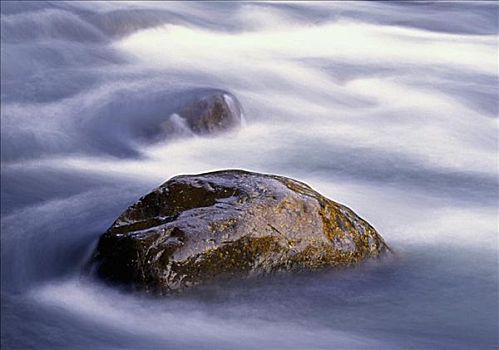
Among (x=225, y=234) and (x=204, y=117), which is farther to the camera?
(x=204, y=117)

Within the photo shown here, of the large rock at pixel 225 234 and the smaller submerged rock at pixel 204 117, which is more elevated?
the smaller submerged rock at pixel 204 117

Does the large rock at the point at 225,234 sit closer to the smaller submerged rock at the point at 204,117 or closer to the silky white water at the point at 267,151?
the silky white water at the point at 267,151

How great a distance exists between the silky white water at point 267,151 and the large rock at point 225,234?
0.25ft

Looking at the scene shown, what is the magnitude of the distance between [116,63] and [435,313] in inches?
179

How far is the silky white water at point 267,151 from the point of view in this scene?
373cm

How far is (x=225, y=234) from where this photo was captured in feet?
12.3

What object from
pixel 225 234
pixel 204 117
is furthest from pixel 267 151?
pixel 225 234

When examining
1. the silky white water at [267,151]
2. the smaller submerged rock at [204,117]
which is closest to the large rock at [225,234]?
the silky white water at [267,151]

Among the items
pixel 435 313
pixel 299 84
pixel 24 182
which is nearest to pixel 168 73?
pixel 299 84

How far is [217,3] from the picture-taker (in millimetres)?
10000

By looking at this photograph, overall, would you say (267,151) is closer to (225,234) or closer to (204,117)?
(204,117)

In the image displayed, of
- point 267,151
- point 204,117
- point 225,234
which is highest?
point 204,117

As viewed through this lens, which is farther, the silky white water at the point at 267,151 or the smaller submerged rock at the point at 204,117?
the smaller submerged rock at the point at 204,117

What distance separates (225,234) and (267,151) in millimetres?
2442
